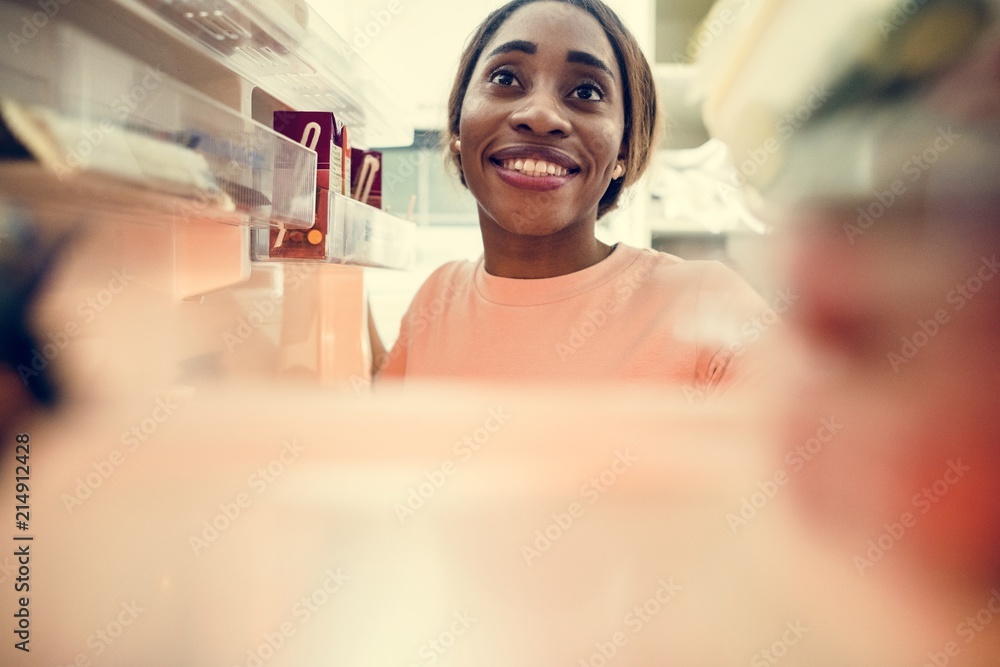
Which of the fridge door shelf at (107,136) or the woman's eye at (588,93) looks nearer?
the fridge door shelf at (107,136)

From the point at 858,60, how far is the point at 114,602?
80cm

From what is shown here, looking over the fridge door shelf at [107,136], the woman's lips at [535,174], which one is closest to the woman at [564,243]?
the woman's lips at [535,174]

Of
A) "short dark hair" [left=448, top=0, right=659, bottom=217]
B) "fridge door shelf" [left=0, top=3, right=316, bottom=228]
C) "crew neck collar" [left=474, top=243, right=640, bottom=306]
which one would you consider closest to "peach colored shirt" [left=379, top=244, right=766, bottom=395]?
"crew neck collar" [left=474, top=243, right=640, bottom=306]

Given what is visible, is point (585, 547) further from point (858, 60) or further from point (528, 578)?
point (858, 60)

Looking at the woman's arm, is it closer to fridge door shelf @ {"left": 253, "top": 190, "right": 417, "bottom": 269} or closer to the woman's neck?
fridge door shelf @ {"left": 253, "top": 190, "right": 417, "bottom": 269}

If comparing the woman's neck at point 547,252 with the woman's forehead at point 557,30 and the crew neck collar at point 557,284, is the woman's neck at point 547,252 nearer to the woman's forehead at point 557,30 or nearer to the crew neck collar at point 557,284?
the crew neck collar at point 557,284

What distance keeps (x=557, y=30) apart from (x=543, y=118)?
0.11 metres

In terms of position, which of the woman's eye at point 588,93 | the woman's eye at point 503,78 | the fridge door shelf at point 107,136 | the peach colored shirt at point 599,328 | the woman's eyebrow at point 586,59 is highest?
the woman's eyebrow at point 586,59

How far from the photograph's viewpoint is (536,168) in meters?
0.72

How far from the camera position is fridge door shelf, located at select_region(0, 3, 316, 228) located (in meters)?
0.34

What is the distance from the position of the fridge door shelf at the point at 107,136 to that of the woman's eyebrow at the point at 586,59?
388 millimetres

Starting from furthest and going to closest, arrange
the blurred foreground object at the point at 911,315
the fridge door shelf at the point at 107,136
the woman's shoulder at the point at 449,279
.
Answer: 1. the woman's shoulder at the point at 449,279
2. the blurred foreground object at the point at 911,315
3. the fridge door shelf at the point at 107,136

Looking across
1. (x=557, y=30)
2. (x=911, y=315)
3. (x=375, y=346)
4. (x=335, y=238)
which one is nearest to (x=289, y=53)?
(x=335, y=238)

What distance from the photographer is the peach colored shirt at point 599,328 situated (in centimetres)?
72
